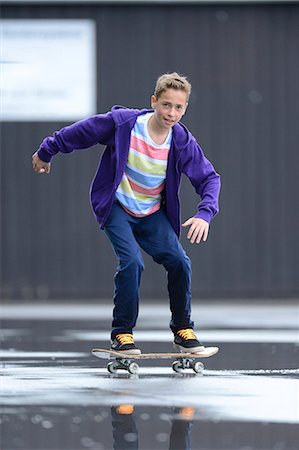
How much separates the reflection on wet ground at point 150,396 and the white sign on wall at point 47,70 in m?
5.49

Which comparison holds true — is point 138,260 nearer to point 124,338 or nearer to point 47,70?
point 124,338

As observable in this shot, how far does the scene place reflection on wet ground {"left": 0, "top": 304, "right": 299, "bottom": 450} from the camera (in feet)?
16.6

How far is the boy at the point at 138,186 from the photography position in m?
7.80

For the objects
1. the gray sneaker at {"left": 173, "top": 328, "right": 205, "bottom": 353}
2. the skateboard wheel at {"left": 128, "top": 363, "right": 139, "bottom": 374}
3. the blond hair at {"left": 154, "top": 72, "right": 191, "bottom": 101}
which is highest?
the blond hair at {"left": 154, "top": 72, "right": 191, "bottom": 101}

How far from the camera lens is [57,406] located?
19.4 ft

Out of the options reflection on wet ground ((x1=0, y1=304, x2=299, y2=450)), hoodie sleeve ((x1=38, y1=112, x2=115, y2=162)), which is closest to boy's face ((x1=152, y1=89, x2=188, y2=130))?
hoodie sleeve ((x1=38, y1=112, x2=115, y2=162))

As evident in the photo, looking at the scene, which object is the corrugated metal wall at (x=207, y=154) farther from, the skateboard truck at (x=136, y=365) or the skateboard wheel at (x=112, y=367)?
the skateboard wheel at (x=112, y=367)

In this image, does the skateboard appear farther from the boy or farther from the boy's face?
the boy's face

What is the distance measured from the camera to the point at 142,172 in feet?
25.8

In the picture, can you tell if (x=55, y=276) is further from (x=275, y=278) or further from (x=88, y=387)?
(x=88, y=387)

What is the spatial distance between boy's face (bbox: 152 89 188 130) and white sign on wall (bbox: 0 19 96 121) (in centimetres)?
827

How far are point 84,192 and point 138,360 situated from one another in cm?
766

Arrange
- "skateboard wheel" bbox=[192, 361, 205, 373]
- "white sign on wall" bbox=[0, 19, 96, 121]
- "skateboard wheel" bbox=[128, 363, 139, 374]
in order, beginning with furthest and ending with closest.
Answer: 1. "white sign on wall" bbox=[0, 19, 96, 121]
2. "skateboard wheel" bbox=[192, 361, 205, 373]
3. "skateboard wheel" bbox=[128, 363, 139, 374]

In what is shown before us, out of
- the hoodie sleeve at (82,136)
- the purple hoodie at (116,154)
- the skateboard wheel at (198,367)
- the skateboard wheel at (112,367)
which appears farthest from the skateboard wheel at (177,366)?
the hoodie sleeve at (82,136)
